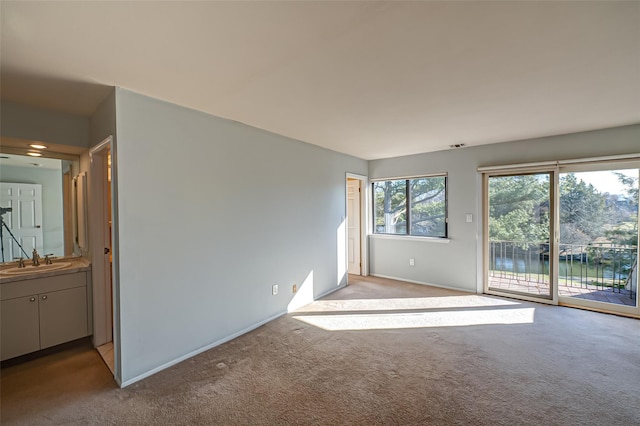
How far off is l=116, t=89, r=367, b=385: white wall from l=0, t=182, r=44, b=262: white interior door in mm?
1742

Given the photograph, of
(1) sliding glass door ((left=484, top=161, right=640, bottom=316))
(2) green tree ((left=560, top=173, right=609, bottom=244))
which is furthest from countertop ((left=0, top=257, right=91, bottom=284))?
(2) green tree ((left=560, top=173, right=609, bottom=244))

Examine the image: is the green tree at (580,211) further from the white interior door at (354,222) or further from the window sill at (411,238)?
the white interior door at (354,222)

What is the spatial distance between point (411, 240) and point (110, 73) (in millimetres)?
4780

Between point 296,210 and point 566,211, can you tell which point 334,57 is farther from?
point 566,211

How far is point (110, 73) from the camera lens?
1979 millimetres

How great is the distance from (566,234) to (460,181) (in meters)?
1.58

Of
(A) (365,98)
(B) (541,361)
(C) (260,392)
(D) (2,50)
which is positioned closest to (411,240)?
(B) (541,361)

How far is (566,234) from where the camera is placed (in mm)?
3867

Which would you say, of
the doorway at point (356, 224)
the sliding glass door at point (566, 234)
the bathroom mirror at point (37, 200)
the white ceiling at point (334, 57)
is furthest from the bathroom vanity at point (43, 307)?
the sliding glass door at point (566, 234)

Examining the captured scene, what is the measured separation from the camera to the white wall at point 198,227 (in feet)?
7.48

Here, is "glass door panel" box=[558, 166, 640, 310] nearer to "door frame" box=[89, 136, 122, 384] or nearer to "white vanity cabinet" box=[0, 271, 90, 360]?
"door frame" box=[89, 136, 122, 384]

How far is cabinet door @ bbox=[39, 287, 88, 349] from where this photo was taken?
2623 mm

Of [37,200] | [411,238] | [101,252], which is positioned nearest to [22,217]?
[37,200]

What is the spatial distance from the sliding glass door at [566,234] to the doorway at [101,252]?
520 centimetres
